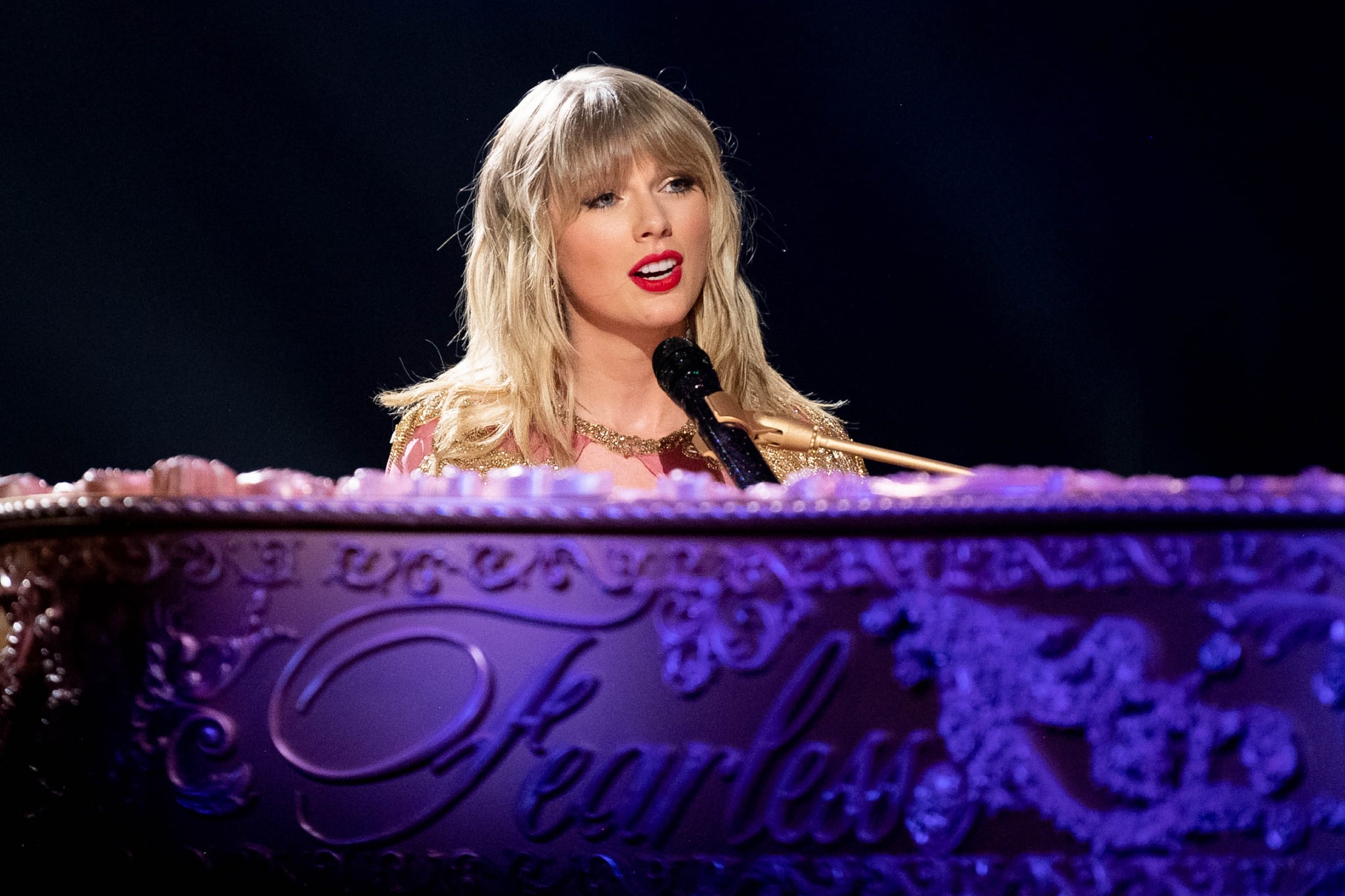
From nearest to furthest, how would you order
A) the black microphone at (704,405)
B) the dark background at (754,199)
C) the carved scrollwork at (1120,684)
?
the carved scrollwork at (1120,684), the black microphone at (704,405), the dark background at (754,199)

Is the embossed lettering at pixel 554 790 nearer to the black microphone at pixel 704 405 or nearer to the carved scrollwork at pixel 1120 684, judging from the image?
the carved scrollwork at pixel 1120 684

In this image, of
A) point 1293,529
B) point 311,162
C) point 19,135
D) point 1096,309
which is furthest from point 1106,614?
point 19,135

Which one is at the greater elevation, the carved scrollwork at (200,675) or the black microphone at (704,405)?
the black microphone at (704,405)

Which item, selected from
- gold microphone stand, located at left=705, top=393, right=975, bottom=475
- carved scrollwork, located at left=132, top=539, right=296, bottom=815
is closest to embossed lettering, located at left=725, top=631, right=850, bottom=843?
carved scrollwork, located at left=132, top=539, right=296, bottom=815

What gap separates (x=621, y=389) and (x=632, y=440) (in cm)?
7

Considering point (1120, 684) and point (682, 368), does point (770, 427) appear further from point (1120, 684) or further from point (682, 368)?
point (1120, 684)

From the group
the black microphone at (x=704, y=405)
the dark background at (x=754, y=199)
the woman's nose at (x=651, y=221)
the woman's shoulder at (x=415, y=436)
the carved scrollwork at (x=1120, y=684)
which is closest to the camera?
the carved scrollwork at (x=1120, y=684)

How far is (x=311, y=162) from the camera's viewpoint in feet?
5.51

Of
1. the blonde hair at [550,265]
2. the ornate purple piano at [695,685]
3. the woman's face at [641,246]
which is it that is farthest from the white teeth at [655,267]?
the ornate purple piano at [695,685]

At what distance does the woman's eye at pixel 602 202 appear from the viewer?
1.36 metres

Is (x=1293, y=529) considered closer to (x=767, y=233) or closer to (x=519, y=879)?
(x=519, y=879)

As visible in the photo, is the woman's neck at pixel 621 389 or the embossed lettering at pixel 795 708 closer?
the embossed lettering at pixel 795 708

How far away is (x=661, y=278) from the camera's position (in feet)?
4.42

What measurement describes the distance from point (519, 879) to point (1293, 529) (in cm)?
38
